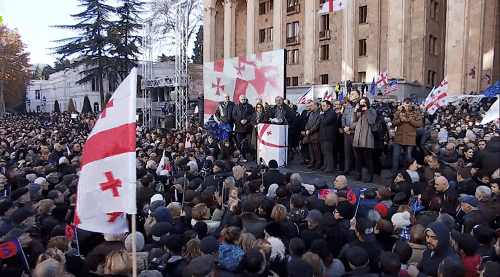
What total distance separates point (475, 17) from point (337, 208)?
30309mm

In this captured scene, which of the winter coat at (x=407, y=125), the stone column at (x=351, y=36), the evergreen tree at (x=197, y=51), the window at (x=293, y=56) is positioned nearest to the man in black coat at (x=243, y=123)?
the winter coat at (x=407, y=125)

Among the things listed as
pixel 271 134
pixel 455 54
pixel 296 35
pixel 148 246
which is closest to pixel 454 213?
pixel 148 246

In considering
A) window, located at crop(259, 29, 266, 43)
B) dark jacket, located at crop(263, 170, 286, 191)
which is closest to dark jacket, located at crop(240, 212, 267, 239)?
dark jacket, located at crop(263, 170, 286, 191)

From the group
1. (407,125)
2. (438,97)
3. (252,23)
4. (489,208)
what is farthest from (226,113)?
(252,23)

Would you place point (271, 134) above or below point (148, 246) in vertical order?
above

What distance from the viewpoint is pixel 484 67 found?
31766mm

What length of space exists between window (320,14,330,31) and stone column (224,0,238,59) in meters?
10.3

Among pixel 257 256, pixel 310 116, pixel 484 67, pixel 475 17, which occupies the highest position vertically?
pixel 475 17

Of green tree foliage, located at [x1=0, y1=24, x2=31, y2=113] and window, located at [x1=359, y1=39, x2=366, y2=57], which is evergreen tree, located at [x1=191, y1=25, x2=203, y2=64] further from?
window, located at [x1=359, y1=39, x2=366, y2=57]

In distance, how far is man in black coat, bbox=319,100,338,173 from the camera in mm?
9609

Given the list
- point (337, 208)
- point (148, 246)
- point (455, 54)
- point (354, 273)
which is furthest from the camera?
point (455, 54)

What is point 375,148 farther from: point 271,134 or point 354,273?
point 354,273

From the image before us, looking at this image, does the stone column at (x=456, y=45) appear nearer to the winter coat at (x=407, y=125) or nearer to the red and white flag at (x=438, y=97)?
the red and white flag at (x=438, y=97)

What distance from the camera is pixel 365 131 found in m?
8.87
